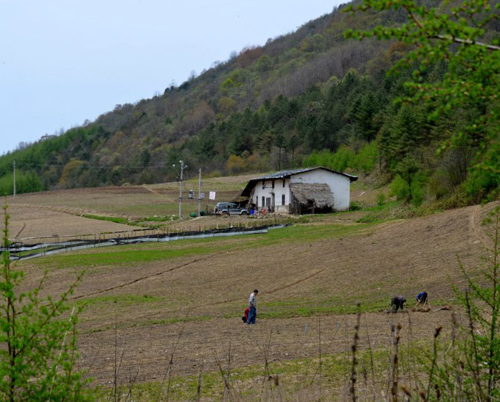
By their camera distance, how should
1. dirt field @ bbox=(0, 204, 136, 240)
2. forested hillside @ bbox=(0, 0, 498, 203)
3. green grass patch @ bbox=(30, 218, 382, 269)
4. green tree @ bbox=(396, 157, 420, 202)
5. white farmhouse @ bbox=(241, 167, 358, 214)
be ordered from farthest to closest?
white farmhouse @ bbox=(241, 167, 358, 214), dirt field @ bbox=(0, 204, 136, 240), green tree @ bbox=(396, 157, 420, 202), forested hillside @ bbox=(0, 0, 498, 203), green grass patch @ bbox=(30, 218, 382, 269)

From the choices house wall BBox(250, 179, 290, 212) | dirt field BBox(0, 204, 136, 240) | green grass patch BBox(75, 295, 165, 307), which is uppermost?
house wall BBox(250, 179, 290, 212)

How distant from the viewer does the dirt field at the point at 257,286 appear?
55.8 feet

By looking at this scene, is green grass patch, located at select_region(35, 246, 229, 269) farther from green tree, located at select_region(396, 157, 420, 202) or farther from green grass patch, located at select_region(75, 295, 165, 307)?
green tree, located at select_region(396, 157, 420, 202)

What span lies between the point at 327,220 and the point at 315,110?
3367 inches

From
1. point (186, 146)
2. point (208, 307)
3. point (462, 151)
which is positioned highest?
point (186, 146)

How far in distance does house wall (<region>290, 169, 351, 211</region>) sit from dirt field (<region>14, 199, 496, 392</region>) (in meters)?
17.6

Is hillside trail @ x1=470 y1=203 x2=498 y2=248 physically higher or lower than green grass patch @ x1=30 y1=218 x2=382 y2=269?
higher

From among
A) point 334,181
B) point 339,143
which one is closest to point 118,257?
point 334,181

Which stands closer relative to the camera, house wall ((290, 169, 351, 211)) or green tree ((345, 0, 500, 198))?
green tree ((345, 0, 500, 198))

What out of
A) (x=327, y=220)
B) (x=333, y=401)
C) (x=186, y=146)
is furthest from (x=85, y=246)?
(x=186, y=146)

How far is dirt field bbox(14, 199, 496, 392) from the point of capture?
1700 centimetres

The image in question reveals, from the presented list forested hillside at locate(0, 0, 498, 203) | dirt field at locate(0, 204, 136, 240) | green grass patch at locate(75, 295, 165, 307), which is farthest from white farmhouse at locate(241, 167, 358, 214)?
green grass patch at locate(75, 295, 165, 307)

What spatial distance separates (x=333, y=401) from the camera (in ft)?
34.0

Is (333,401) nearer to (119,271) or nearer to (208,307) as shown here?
(208,307)
